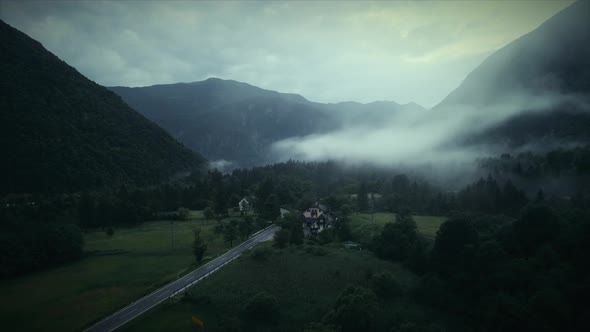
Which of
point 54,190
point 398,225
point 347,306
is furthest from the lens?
point 54,190

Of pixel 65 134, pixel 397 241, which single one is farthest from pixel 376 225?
pixel 65 134

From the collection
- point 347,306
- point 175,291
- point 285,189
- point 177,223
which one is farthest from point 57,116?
point 347,306

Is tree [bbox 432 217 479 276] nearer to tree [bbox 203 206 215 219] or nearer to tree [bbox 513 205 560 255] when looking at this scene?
tree [bbox 513 205 560 255]

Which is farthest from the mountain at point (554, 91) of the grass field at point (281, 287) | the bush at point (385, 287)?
the bush at point (385, 287)

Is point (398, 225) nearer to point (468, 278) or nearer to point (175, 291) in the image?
point (468, 278)

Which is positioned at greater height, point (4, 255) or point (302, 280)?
point (4, 255)

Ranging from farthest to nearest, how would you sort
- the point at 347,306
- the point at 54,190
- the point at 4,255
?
the point at 54,190 → the point at 4,255 → the point at 347,306

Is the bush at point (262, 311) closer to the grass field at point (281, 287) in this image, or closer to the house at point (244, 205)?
the grass field at point (281, 287)
